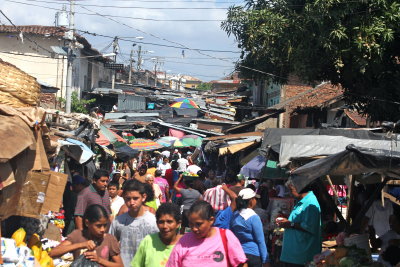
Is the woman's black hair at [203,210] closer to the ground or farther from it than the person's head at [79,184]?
farther from it

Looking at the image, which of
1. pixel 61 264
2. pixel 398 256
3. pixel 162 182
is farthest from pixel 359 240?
pixel 162 182

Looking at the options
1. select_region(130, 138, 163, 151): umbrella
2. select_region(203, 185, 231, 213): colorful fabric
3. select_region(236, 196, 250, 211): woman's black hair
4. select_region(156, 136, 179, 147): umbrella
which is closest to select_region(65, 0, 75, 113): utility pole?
select_region(130, 138, 163, 151): umbrella

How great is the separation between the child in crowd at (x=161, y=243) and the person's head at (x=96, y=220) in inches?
19.7

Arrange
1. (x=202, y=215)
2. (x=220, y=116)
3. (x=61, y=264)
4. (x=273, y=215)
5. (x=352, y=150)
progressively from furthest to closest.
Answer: (x=220, y=116) → (x=273, y=215) → (x=61, y=264) → (x=352, y=150) → (x=202, y=215)

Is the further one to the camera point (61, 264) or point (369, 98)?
point (369, 98)

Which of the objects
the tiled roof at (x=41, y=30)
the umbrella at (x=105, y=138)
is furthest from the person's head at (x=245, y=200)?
the tiled roof at (x=41, y=30)

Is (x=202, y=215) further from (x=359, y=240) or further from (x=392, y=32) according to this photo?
(x=392, y=32)

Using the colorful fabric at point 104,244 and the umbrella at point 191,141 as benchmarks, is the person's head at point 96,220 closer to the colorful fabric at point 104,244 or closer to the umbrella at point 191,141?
the colorful fabric at point 104,244

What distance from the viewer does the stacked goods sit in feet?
23.8

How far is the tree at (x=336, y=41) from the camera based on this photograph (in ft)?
43.3

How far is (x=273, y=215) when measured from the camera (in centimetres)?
1189

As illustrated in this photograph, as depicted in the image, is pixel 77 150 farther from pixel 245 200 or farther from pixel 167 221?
pixel 167 221

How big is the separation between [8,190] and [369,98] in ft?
31.0

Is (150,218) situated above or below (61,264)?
above
